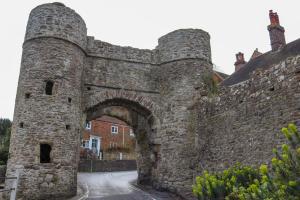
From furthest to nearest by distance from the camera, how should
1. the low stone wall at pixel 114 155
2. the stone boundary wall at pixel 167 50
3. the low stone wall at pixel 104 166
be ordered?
the low stone wall at pixel 114 155 → the low stone wall at pixel 104 166 → the stone boundary wall at pixel 167 50

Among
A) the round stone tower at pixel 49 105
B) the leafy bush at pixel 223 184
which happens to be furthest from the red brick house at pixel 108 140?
the leafy bush at pixel 223 184

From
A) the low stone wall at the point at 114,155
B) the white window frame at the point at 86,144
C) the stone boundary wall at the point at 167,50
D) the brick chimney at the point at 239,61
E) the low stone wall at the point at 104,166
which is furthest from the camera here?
the low stone wall at the point at 114,155

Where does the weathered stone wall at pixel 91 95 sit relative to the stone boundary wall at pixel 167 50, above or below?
below

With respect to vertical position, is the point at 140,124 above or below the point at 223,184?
above

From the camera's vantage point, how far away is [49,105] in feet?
43.1

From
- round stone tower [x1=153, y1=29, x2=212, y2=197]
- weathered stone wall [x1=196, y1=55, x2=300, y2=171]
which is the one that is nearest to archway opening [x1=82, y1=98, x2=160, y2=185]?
round stone tower [x1=153, y1=29, x2=212, y2=197]

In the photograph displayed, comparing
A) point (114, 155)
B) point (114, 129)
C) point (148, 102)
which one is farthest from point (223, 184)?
point (114, 129)

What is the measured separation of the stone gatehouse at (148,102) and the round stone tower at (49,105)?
0.14ft

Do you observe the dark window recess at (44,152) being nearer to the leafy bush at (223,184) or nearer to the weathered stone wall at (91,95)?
the weathered stone wall at (91,95)

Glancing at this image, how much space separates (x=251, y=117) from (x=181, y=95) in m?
6.17

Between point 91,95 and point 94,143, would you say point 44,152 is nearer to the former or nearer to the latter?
point 91,95

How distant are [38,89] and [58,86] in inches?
35.9

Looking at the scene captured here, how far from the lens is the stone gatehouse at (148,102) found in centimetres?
976

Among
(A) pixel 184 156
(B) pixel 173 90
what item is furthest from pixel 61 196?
(B) pixel 173 90
